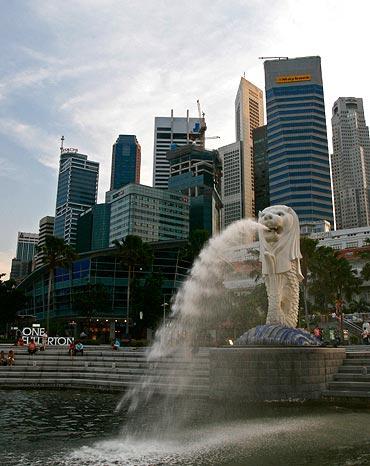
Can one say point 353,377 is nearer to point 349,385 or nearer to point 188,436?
point 349,385

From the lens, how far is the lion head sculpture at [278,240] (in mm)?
18453

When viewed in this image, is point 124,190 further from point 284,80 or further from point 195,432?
point 195,432

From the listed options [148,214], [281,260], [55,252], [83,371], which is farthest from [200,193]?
[281,260]

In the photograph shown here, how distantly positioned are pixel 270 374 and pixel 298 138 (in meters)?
167

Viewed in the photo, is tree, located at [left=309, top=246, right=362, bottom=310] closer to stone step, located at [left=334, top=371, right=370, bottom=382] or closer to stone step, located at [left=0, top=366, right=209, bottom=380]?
stone step, located at [left=0, top=366, right=209, bottom=380]

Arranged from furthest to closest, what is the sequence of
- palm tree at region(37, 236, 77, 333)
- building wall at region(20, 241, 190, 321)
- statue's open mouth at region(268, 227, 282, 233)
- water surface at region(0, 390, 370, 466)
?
building wall at region(20, 241, 190, 321) < palm tree at region(37, 236, 77, 333) < statue's open mouth at region(268, 227, 282, 233) < water surface at region(0, 390, 370, 466)

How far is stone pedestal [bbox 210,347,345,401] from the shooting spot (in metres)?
14.9

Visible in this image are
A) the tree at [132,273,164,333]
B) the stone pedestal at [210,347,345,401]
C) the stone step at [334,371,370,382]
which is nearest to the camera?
the stone pedestal at [210,347,345,401]

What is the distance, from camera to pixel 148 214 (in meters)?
148

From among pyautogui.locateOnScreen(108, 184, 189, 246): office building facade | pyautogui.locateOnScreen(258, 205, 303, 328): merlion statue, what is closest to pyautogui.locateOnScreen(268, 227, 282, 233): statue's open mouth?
pyautogui.locateOnScreen(258, 205, 303, 328): merlion statue

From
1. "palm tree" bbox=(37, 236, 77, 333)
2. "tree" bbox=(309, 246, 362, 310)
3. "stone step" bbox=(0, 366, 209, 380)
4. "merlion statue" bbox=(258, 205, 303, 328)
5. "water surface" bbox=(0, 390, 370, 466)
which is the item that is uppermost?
"palm tree" bbox=(37, 236, 77, 333)

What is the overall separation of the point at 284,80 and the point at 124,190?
3345 inches

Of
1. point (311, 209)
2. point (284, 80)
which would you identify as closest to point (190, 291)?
point (311, 209)

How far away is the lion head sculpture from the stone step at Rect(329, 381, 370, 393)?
4.72 meters
